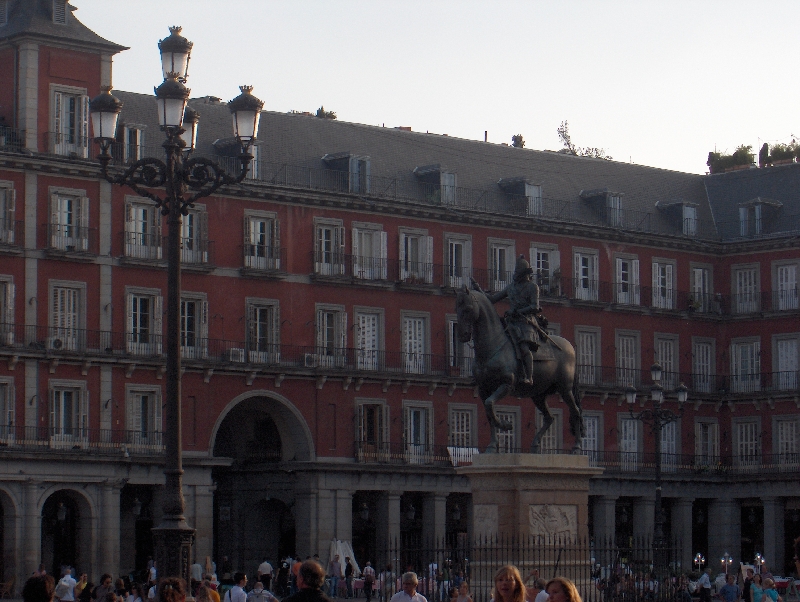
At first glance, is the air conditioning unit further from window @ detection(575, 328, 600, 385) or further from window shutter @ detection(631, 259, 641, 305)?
window shutter @ detection(631, 259, 641, 305)

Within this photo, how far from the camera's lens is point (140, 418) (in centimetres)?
6216

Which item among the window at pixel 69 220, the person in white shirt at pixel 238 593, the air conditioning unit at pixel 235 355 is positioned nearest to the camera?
the person in white shirt at pixel 238 593

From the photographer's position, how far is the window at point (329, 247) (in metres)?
67.1

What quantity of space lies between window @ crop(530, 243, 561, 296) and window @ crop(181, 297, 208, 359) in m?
14.8

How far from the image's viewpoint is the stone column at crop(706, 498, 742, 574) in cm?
7538

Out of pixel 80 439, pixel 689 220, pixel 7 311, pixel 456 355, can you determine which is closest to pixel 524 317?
pixel 7 311

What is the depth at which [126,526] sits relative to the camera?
63250 mm

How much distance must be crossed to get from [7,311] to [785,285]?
3288 cm

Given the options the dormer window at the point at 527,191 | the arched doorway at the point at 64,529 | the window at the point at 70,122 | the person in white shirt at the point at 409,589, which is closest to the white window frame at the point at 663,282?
the dormer window at the point at 527,191

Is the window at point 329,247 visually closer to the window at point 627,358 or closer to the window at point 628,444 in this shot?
the window at point 627,358

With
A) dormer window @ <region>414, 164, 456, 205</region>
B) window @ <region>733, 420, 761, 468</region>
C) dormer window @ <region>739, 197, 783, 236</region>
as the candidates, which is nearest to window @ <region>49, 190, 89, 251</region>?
dormer window @ <region>414, 164, 456, 205</region>

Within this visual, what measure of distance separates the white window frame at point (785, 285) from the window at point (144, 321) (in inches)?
1066

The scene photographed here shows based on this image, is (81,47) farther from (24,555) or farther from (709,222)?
(709,222)

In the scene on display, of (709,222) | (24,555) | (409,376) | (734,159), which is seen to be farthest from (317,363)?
(734,159)
